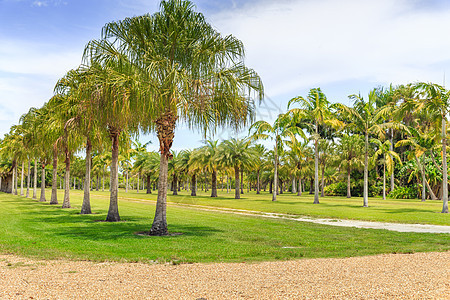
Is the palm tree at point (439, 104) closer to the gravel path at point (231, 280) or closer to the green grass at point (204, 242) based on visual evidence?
the green grass at point (204, 242)

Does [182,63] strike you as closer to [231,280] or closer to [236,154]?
[231,280]

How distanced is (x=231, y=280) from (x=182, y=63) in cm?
1001

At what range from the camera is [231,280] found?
24.1ft

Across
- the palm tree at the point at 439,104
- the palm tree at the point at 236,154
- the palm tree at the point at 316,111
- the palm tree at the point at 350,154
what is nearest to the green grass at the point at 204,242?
the palm tree at the point at 439,104

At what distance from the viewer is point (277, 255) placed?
1019cm

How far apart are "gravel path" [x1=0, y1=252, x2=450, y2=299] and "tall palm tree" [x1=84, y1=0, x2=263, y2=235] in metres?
6.10

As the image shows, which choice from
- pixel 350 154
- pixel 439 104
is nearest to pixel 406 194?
pixel 350 154

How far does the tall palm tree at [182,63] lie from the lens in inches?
540

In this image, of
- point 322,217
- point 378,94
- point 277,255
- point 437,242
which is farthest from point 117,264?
point 378,94

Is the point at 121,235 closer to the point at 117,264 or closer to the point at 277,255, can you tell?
the point at 117,264

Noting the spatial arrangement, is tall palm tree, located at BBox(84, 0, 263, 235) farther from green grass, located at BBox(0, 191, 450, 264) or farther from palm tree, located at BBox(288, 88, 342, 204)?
palm tree, located at BBox(288, 88, 342, 204)

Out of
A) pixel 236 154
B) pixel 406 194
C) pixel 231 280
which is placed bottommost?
pixel 406 194

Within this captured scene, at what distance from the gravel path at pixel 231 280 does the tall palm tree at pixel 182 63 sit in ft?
20.0

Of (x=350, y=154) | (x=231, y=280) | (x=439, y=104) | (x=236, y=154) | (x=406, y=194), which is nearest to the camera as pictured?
(x=231, y=280)
